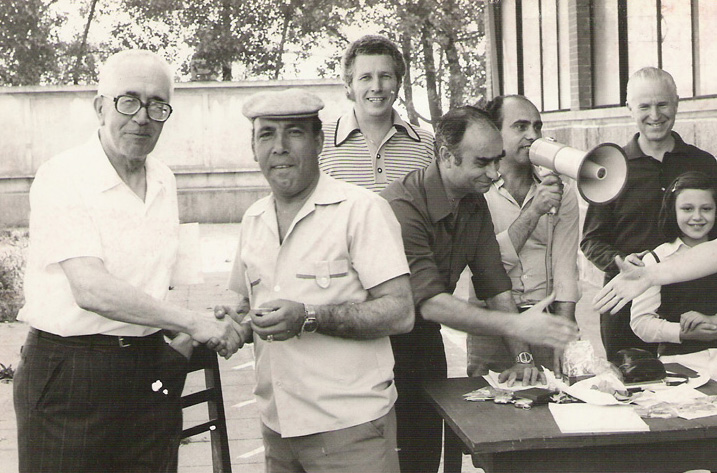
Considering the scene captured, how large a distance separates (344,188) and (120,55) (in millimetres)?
824

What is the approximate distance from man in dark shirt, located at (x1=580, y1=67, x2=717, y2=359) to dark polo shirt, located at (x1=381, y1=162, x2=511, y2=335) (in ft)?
3.56

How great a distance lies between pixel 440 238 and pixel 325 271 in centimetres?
71

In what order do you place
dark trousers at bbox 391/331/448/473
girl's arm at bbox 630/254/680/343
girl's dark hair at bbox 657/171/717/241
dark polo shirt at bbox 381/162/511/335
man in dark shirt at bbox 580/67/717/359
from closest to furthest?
1. dark polo shirt at bbox 381/162/511/335
2. dark trousers at bbox 391/331/448/473
3. girl's arm at bbox 630/254/680/343
4. girl's dark hair at bbox 657/171/717/241
5. man in dark shirt at bbox 580/67/717/359

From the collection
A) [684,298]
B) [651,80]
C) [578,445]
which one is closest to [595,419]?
[578,445]

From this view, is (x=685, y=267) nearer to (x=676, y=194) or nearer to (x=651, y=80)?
(x=676, y=194)

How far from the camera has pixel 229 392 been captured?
21.1 feet

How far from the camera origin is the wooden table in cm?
274

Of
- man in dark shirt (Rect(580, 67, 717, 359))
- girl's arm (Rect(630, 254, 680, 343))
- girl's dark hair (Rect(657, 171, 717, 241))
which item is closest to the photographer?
girl's arm (Rect(630, 254, 680, 343))

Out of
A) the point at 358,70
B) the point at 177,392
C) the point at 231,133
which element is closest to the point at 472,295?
the point at 358,70

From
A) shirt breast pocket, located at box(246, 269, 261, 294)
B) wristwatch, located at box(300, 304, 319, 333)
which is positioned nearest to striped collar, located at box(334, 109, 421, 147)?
shirt breast pocket, located at box(246, 269, 261, 294)

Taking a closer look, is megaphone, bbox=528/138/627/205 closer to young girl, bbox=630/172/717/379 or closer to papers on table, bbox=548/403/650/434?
young girl, bbox=630/172/717/379

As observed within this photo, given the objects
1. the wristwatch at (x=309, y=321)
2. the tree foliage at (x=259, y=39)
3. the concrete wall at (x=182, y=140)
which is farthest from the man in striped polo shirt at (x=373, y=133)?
the tree foliage at (x=259, y=39)

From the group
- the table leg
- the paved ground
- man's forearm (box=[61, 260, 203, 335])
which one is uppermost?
man's forearm (box=[61, 260, 203, 335])

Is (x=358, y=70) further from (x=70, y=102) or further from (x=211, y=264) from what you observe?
(x=70, y=102)
